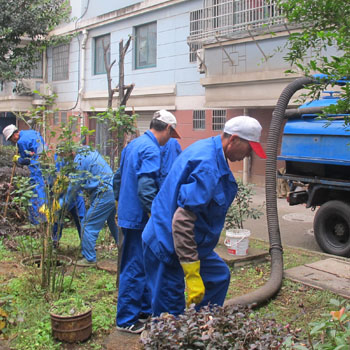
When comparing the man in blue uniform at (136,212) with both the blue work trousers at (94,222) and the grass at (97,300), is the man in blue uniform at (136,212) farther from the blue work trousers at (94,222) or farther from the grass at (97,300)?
the blue work trousers at (94,222)

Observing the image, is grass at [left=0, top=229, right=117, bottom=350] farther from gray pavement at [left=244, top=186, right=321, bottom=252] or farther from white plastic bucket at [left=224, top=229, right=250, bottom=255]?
gray pavement at [left=244, top=186, right=321, bottom=252]

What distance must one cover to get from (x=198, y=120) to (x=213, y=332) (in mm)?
12971

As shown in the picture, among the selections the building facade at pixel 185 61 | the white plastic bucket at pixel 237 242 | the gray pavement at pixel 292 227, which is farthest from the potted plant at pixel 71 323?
the building facade at pixel 185 61

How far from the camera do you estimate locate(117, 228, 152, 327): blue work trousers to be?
398 centimetres

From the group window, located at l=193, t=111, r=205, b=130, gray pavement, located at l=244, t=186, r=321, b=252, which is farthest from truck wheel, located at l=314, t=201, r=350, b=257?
window, located at l=193, t=111, r=205, b=130

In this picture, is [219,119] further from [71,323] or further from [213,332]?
[213,332]

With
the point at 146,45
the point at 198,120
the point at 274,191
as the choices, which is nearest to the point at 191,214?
the point at 274,191

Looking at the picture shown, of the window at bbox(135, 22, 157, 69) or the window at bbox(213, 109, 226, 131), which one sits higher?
the window at bbox(135, 22, 157, 69)

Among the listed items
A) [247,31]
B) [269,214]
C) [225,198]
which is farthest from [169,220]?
[247,31]

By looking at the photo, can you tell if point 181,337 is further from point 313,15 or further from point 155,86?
point 155,86

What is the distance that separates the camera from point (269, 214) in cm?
608

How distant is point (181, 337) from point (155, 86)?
47.9ft

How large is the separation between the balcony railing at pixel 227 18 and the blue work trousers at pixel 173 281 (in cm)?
908

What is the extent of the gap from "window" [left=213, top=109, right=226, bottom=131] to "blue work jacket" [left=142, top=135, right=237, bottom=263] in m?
11.4
